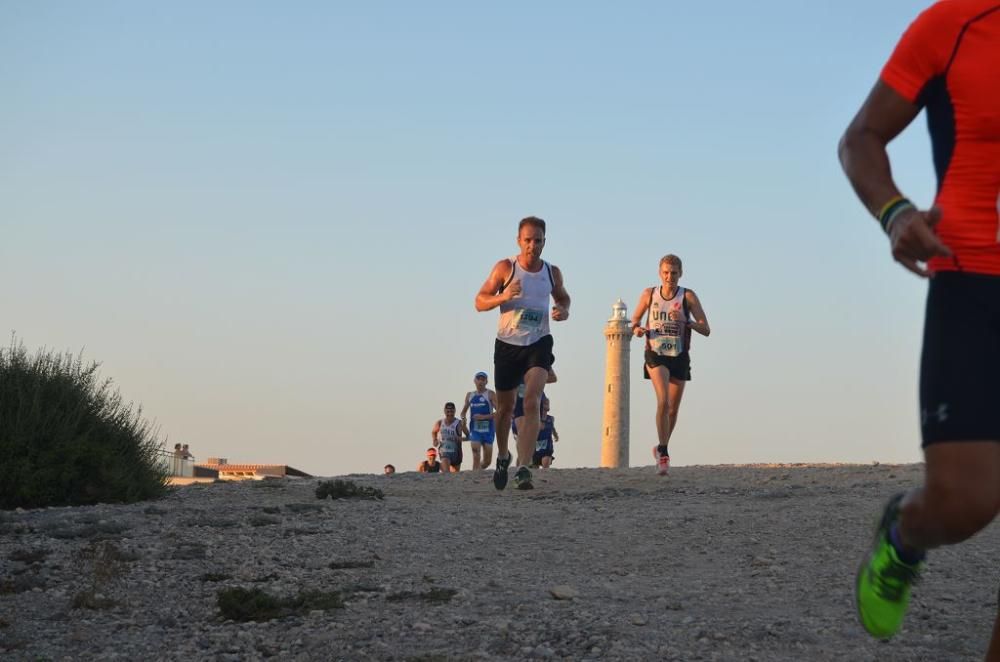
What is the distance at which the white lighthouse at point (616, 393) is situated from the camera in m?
52.2

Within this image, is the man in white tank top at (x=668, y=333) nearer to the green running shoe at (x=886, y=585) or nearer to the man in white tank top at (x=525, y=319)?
the man in white tank top at (x=525, y=319)

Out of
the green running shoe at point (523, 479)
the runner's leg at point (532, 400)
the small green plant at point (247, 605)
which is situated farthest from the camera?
the green running shoe at point (523, 479)

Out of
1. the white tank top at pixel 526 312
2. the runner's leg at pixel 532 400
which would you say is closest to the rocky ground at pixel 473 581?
the runner's leg at pixel 532 400

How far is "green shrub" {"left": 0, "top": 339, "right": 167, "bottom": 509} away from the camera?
1025 cm

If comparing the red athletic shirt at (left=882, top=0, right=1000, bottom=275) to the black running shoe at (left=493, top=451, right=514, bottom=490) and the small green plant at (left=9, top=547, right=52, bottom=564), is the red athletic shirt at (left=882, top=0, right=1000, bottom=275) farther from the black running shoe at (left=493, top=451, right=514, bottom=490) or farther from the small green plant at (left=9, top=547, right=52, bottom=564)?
→ the black running shoe at (left=493, top=451, right=514, bottom=490)

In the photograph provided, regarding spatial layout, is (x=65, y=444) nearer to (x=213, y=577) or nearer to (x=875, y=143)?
(x=213, y=577)

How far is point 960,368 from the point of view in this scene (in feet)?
10.3

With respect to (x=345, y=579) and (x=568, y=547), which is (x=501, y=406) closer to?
(x=568, y=547)

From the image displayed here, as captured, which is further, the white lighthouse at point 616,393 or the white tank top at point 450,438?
the white lighthouse at point 616,393

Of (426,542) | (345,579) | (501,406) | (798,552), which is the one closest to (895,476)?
(501,406)

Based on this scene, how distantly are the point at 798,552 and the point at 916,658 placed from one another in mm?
2558

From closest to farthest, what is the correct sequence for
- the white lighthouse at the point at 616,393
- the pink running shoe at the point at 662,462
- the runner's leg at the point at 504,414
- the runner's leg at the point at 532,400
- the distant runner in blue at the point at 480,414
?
the runner's leg at the point at 532,400 → the runner's leg at the point at 504,414 → the pink running shoe at the point at 662,462 → the distant runner in blue at the point at 480,414 → the white lighthouse at the point at 616,393

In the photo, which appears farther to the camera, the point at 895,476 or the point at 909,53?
the point at 895,476

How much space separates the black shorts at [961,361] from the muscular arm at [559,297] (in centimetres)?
843
